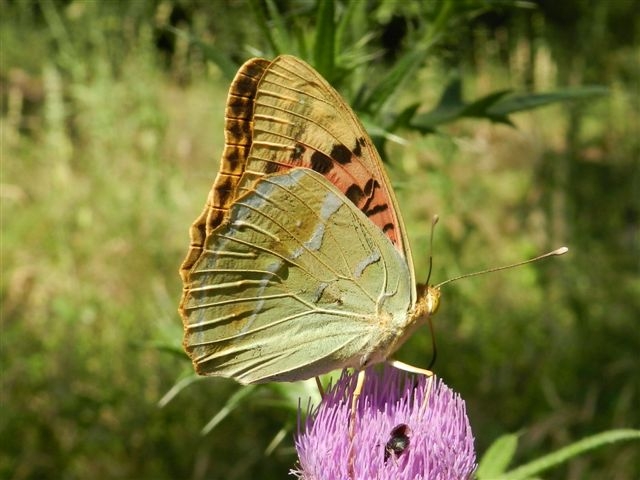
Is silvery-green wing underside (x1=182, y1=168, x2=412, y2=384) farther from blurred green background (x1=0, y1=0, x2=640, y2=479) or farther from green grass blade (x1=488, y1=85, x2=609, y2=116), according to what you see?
green grass blade (x1=488, y1=85, x2=609, y2=116)

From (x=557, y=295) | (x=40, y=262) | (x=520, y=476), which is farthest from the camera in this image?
(x=40, y=262)

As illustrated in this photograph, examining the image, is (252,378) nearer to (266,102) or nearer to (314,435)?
(314,435)

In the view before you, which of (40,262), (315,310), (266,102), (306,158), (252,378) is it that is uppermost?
(266,102)

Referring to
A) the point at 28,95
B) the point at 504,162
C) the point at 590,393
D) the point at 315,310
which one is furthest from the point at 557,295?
the point at 28,95

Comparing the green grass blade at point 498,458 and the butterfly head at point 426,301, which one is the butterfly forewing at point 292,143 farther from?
the green grass blade at point 498,458

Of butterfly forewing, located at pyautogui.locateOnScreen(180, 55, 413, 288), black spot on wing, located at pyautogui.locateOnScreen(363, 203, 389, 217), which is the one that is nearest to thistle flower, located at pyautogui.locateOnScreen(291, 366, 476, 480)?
butterfly forewing, located at pyautogui.locateOnScreen(180, 55, 413, 288)

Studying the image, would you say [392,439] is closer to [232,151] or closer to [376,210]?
[376,210]
